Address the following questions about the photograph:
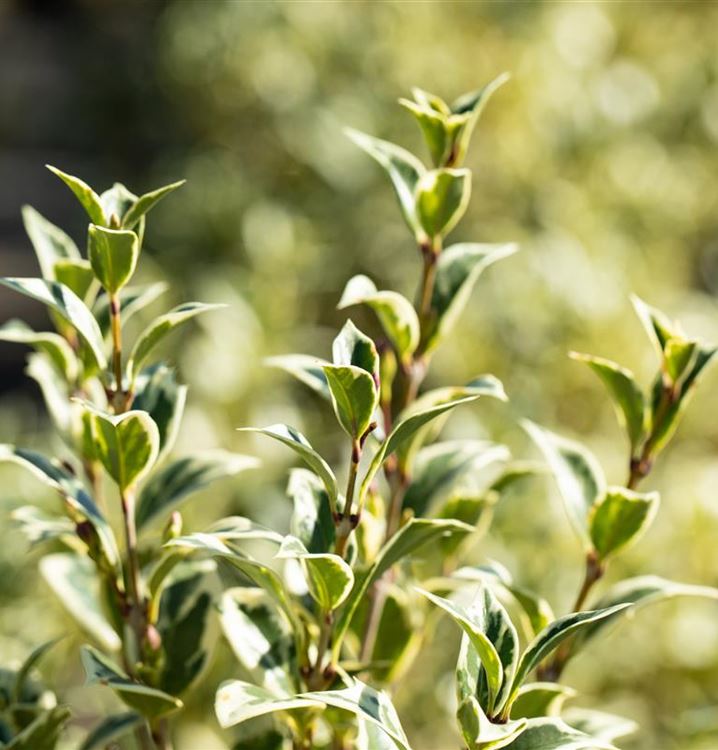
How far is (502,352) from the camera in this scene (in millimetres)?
2107

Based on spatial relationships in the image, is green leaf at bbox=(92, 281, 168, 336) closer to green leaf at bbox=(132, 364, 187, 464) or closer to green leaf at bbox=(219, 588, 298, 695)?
green leaf at bbox=(132, 364, 187, 464)

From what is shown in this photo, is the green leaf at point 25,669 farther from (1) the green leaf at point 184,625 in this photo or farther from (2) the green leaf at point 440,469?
(2) the green leaf at point 440,469

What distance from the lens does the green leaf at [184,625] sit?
2.60ft

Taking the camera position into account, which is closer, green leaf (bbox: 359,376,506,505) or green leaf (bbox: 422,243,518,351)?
green leaf (bbox: 359,376,506,505)

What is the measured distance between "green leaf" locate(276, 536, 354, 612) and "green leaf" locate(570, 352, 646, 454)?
24 cm

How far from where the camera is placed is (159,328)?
2.15ft

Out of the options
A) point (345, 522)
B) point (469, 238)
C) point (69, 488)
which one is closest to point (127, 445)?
point (69, 488)

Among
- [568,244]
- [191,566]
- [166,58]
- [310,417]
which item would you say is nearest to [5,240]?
[166,58]

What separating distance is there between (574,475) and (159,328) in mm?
348

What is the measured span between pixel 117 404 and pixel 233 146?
2931 mm

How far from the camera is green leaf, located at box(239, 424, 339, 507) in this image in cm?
57

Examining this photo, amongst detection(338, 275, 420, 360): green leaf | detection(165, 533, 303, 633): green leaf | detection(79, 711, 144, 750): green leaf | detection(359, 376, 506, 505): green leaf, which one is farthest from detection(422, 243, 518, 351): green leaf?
detection(79, 711, 144, 750): green leaf

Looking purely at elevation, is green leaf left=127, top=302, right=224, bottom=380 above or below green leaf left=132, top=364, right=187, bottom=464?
above

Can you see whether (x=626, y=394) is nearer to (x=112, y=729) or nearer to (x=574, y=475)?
(x=574, y=475)
